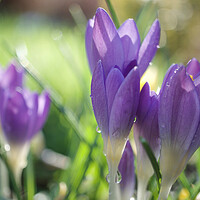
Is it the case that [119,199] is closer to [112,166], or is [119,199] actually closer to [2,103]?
[112,166]

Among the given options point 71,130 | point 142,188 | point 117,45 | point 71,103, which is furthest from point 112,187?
point 71,103

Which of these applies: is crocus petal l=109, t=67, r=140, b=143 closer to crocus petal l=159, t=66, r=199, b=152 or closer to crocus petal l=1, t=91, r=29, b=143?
crocus petal l=159, t=66, r=199, b=152

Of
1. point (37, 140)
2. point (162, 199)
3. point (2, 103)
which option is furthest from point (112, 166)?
point (37, 140)

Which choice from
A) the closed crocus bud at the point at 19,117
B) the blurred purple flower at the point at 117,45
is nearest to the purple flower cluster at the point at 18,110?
the closed crocus bud at the point at 19,117

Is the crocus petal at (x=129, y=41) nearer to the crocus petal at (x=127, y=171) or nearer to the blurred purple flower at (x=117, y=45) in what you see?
the blurred purple flower at (x=117, y=45)

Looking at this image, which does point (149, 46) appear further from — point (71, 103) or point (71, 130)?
point (71, 103)

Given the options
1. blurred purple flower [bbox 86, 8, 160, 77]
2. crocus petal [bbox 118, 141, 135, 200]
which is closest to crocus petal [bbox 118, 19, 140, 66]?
blurred purple flower [bbox 86, 8, 160, 77]
